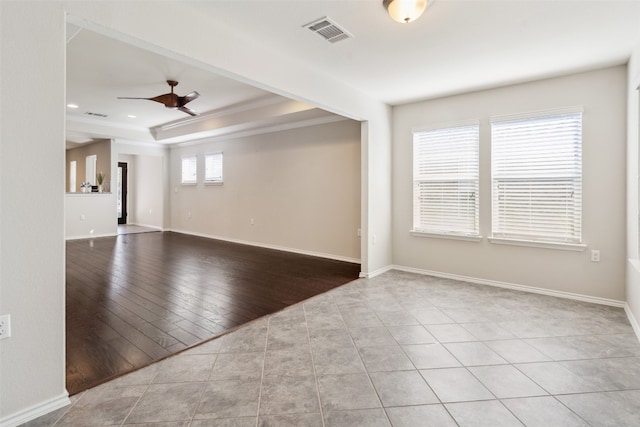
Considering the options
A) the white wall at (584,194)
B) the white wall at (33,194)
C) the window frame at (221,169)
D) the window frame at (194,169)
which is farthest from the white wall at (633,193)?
the window frame at (194,169)

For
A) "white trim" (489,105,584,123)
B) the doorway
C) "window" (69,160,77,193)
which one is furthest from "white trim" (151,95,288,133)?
"window" (69,160,77,193)

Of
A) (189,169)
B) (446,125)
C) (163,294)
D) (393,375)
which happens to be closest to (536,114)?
→ (446,125)

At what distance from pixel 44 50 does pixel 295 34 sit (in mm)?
1757

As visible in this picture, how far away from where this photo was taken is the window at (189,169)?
28.0 feet

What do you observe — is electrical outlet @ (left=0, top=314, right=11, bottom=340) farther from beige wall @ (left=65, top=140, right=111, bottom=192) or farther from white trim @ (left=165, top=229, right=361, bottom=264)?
beige wall @ (left=65, top=140, right=111, bottom=192)

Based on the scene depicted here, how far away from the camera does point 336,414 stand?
1736mm

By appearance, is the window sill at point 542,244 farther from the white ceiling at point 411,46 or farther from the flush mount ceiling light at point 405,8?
the flush mount ceiling light at point 405,8

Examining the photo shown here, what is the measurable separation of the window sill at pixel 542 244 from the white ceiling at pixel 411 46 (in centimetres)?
189

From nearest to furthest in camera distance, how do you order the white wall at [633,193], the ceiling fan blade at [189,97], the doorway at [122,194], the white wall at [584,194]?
1. the white wall at [633,193]
2. the white wall at [584,194]
3. the ceiling fan blade at [189,97]
4. the doorway at [122,194]

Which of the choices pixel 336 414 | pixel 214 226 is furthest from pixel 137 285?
pixel 214 226

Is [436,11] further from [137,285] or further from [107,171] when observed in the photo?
[107,171]

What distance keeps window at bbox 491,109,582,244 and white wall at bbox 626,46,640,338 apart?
43cm

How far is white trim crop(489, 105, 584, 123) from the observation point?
A: 3521mm

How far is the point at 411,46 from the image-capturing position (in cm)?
299
